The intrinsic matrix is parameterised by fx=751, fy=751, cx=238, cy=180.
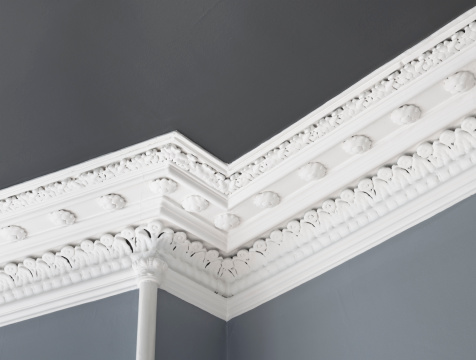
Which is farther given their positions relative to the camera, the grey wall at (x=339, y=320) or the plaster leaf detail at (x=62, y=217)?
the plaster leaf detail at (x=62, y=217)

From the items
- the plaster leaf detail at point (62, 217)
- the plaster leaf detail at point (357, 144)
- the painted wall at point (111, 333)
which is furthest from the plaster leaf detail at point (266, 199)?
the plaster leaf detail at point (62, 217)

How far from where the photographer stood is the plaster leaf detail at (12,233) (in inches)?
80.4

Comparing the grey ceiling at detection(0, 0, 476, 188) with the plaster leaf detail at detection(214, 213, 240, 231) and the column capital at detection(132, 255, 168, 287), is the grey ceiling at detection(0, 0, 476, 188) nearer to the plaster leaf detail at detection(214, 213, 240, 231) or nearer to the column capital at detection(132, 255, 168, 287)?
the plaster leaf detail at detection(214, 213, 240, 231)

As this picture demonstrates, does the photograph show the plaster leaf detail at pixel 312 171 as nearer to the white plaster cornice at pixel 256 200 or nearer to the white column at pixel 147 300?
the white plaster cornice at pixel 256 200

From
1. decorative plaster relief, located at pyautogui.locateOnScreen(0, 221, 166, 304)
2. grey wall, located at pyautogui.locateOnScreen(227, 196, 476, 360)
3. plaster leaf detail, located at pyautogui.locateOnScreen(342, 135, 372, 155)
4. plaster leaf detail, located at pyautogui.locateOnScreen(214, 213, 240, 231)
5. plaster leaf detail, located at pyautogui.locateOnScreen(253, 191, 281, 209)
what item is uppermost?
plaster leaf detail, located at pyautogui.locateOnScreen(342, 135, 372, 155)

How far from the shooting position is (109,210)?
199 centimetres

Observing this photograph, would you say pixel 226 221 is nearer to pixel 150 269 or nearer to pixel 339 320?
pixel 150 269

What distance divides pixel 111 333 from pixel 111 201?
0.34 meters

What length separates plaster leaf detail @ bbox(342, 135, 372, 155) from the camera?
183 cm

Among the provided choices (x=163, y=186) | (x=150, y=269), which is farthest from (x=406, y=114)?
(x=150, y=269)

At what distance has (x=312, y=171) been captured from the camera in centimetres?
189

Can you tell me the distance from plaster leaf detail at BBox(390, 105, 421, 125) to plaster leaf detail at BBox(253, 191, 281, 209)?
371mm

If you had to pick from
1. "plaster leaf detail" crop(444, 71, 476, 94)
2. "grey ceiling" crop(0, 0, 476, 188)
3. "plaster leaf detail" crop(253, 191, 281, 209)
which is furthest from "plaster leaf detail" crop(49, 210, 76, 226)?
"plaster leaf detail" crop(444, 71, 476, 94)

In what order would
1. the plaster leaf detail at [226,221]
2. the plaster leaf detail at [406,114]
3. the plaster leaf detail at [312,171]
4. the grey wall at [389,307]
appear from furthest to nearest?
the plaster leaf detail at [226,221] < the plaster leaf detail at [312,171] < the plaster leaf detail at [406,114] < the grey wall at [389,307]
